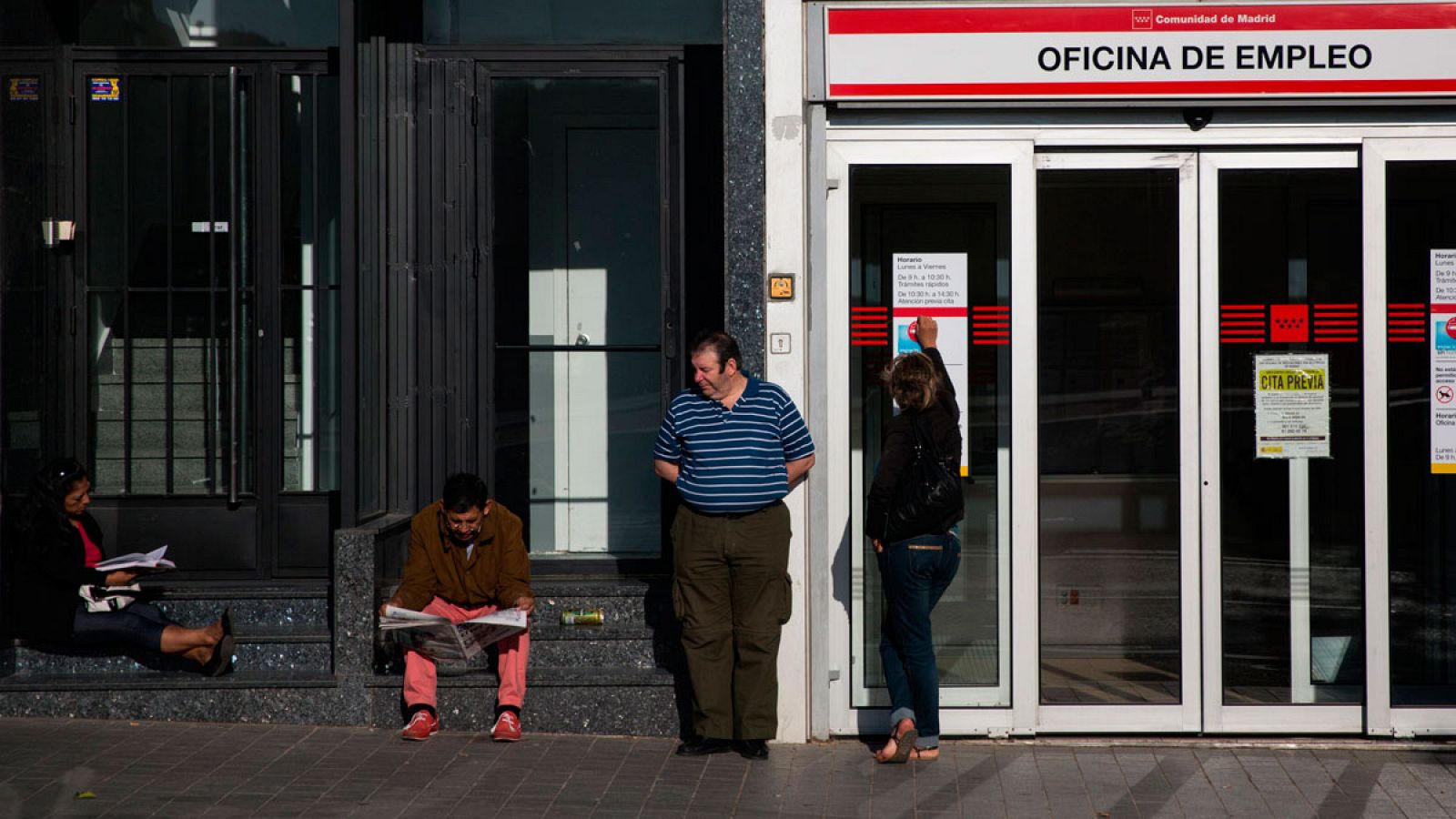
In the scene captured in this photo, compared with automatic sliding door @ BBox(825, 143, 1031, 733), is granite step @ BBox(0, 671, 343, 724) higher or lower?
lower

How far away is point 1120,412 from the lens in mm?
7730

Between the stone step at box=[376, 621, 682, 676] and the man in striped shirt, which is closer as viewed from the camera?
the man in striped shirt

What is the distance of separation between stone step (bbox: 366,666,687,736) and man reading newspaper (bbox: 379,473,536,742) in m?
0.06

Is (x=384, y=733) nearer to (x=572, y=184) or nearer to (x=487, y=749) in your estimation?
(x=487, y=749)

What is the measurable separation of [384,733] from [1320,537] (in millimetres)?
4279

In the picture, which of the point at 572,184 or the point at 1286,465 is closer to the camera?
the point at 1286,465

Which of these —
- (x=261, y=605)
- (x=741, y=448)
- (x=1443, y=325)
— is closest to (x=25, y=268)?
(x=261, y=605)

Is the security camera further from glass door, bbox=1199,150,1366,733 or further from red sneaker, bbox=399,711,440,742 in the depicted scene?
red sneaker, bbox=399,711,440,742

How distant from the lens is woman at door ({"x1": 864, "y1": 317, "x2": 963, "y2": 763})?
7035 millimetres

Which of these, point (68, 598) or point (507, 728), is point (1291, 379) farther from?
point (68, 598)

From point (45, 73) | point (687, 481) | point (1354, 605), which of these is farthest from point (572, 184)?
point (1354, 605)

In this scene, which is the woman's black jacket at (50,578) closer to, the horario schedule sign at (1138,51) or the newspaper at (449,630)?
the newspaper at (449,630)

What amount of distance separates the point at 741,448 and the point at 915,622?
1.02 meters

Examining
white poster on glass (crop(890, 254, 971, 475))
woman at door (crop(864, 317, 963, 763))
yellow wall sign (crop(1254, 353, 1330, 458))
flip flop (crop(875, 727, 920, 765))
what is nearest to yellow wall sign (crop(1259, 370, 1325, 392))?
yellow wall sign (crop(1254, 353, 1330, 458))
